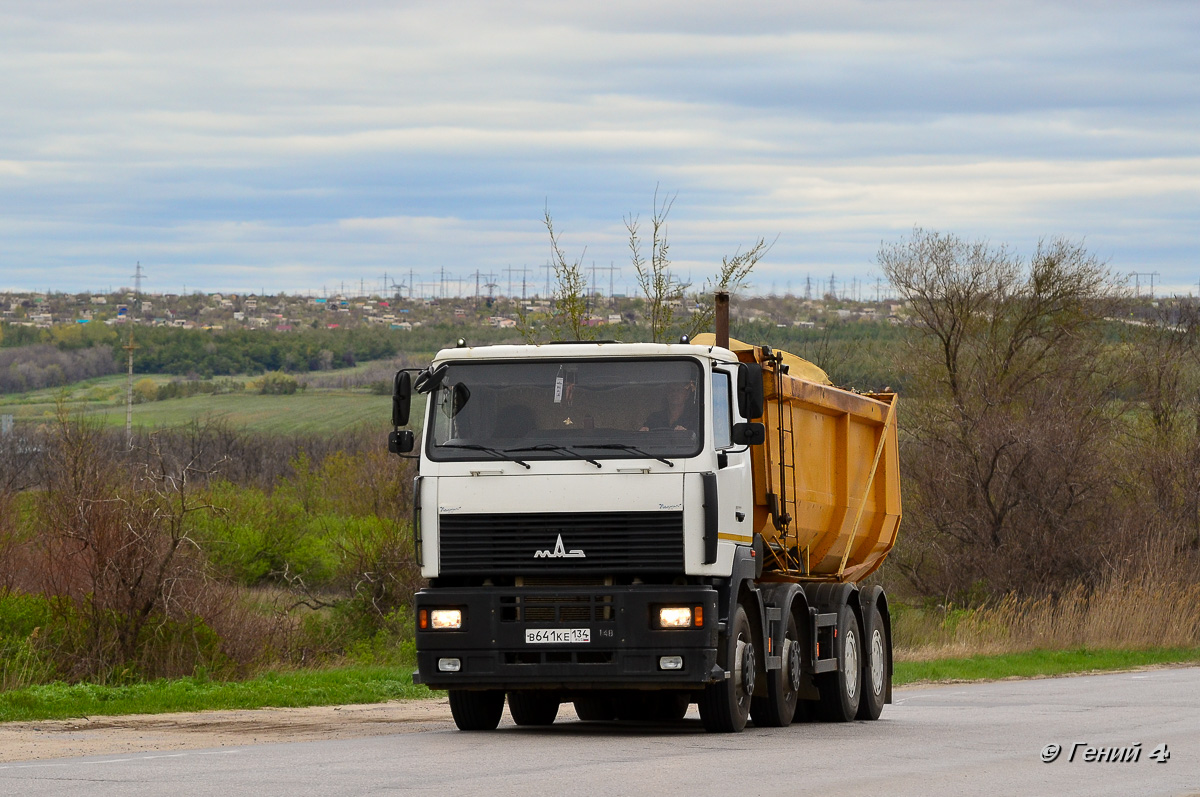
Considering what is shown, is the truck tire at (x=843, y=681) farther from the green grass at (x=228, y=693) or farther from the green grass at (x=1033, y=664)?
the green grass at (x=1033, y=664)

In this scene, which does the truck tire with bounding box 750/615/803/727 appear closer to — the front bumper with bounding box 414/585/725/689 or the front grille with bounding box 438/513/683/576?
the front bumper with bounding box 414/585/725/689

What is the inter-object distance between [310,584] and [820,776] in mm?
33403

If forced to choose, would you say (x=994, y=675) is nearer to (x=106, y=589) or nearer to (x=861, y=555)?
(x=861, y=555)

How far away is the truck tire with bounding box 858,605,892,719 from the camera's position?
1744 centimetres

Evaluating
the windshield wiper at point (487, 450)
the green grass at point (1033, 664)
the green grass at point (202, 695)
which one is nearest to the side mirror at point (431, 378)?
the windshield wiper at point (487, 450)

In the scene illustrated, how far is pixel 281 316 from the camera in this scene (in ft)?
508

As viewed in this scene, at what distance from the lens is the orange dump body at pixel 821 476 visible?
15.0 meters

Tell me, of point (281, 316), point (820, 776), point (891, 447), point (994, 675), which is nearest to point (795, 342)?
point (994, 675)

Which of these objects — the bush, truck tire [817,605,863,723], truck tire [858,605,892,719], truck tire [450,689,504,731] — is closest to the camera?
truck tire [450,689,504,731]

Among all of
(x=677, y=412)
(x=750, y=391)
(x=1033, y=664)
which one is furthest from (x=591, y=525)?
(x=1033, y=664)

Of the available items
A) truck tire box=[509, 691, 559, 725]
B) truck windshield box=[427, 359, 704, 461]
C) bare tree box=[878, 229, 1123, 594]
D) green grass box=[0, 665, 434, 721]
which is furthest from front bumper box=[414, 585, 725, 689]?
bare tree box=[878, 229, 1123, 594]

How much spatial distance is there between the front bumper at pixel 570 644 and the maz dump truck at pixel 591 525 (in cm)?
1

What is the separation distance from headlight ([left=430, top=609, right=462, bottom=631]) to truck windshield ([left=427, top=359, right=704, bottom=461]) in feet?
4.22

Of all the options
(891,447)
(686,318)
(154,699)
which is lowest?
(154,699)
